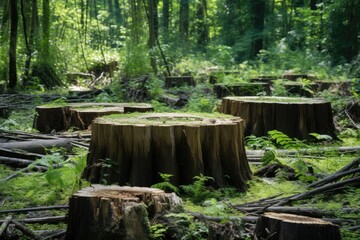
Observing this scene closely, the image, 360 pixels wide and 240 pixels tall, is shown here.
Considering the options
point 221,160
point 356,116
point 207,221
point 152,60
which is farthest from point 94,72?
point 207,221

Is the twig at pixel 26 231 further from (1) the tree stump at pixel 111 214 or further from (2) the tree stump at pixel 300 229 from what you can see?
(2) the tree stump at pixel 300 229

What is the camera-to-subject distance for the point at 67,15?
1053 inches

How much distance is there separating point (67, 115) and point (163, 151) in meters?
4.74

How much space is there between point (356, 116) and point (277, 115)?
3146 mm

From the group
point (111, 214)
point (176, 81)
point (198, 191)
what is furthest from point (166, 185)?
point (176, 81)

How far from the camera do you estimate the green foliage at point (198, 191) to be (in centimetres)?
528

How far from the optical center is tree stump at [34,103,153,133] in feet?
31.3

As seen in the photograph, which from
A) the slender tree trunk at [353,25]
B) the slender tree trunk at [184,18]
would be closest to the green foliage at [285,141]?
the slender tree trunk at [353,25]

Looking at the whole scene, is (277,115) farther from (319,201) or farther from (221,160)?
(319,201)

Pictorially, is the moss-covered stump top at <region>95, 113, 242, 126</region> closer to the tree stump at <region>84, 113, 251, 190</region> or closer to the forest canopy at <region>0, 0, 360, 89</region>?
the tree stump at <region>84, 113, 251, 190</region>

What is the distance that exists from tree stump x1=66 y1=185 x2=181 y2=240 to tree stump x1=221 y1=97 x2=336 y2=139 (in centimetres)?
509

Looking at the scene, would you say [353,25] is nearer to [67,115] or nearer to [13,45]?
[13,45]

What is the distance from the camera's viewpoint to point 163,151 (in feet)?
18.5

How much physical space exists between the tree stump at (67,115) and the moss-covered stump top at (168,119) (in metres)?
2.99
